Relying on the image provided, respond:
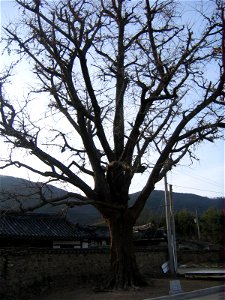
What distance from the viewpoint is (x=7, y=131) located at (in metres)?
18.1

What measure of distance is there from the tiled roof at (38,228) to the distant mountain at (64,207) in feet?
3.43

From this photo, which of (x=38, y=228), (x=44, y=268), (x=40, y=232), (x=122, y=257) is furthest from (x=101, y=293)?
(x=38, y=228)

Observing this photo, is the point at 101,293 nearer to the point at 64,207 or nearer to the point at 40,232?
the point at 64,207

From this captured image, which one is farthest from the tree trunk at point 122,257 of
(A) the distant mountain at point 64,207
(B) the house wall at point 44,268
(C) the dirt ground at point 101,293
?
(B) the house wall at point 44,268

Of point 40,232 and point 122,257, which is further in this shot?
point 40,232

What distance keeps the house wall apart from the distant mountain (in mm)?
2184

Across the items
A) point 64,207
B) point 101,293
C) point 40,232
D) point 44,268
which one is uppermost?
point 64,207

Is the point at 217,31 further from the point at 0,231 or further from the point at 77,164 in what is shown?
the point at 0,231

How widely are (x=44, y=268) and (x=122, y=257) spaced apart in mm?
4069

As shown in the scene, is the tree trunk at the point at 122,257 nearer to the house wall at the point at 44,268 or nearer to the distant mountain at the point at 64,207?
the distant mountain at the point at 64,207

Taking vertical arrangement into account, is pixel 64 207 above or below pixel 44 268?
above

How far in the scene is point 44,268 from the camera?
20688 millimetres

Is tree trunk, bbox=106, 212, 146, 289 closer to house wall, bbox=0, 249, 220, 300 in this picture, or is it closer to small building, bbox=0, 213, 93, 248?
house wall, bbox=0, 249, 220, 300

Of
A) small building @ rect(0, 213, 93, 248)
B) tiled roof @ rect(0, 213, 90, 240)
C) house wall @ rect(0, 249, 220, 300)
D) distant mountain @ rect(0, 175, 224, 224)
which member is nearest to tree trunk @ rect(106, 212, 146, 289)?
distant mountain @ rect(0, 175, 224, 224)
